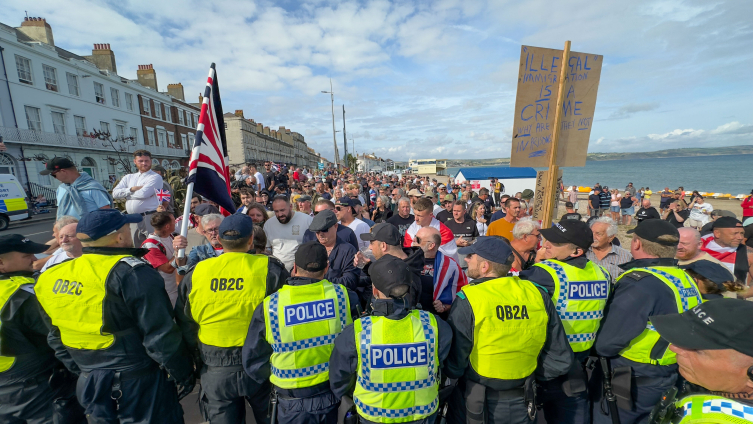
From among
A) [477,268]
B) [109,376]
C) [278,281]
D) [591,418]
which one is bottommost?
[591,418]

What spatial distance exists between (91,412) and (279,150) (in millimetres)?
83440

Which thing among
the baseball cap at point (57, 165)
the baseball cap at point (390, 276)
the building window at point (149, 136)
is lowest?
the baseball cap at point (390, 276)

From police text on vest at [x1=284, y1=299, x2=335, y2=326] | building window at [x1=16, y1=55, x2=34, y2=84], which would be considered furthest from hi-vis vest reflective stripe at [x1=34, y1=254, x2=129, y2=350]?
building window at [x1=16, y1=55, x2=34, y2=84]

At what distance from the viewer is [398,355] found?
1889 mm

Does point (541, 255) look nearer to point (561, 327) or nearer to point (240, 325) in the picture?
point (561, 327)

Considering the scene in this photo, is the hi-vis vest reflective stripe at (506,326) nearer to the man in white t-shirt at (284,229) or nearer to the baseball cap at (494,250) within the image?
the baseball cap at (494,250)

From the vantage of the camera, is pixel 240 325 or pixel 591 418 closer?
pixel 240 325

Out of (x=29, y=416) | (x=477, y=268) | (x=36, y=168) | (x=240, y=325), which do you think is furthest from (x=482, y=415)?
(x=36, y=168)

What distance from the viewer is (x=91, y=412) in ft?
7.14

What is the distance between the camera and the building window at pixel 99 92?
89.4ft

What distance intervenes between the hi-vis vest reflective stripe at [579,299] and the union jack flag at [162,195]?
5.51 meters

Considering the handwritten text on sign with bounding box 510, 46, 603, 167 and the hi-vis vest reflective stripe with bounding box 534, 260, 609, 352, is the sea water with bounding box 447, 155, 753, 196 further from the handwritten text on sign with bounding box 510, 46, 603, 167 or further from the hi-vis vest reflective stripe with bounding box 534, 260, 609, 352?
the hi-vis vest reflective stripe with bounding box 534, 260, 609, 352

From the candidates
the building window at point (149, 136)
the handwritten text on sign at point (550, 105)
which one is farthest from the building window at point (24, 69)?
the handwritten text on sign at point (550, 105)

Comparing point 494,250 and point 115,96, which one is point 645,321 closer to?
point 494,250
